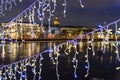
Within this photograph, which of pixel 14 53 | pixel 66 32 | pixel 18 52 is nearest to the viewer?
pixel 14 53

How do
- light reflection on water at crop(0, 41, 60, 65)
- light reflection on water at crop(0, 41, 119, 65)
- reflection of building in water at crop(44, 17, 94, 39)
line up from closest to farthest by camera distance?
light reflection on water at crop(0, 41, 60, 65)
light reflection on water at crop(0, 41, 119, 65)
reflection of building in water at crop(44, 17, 94, 39)

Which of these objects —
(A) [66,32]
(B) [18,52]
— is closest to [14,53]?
(B) [18,52]

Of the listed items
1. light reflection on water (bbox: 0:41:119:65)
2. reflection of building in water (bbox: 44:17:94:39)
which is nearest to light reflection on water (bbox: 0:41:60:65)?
light reflection on water (bbox: 0:41:119:65)

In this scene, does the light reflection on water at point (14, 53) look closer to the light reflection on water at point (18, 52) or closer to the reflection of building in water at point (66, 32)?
the light reflection on water at point (18, 52)

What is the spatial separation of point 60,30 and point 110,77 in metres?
55.8

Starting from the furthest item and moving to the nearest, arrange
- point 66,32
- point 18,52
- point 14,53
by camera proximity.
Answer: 1. point 66,32
2. point 18,52
3. point 14,53

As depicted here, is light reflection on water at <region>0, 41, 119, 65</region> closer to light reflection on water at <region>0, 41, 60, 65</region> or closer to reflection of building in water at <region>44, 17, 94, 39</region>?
light reflection on water at <region>0, 41, 60, 65</region>

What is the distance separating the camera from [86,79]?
1603cm

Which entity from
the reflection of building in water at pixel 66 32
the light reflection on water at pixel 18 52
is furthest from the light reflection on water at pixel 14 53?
the reflection of building in water at pixel 66 32

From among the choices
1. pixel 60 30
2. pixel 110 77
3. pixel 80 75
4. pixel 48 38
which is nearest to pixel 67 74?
pixel 80 75

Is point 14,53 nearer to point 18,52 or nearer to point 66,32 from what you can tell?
point 18,52

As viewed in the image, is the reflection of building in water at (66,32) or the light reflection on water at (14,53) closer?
the light reflection on water at (14,53)

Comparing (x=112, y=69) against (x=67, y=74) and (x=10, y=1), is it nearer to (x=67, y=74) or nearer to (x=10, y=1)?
(x=67, y=74)

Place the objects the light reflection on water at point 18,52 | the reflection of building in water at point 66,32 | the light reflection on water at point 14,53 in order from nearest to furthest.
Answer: the light reflection on water at point 14,53
the light reflection on water at point 18,52
the reflection of building in water at point 66,32
